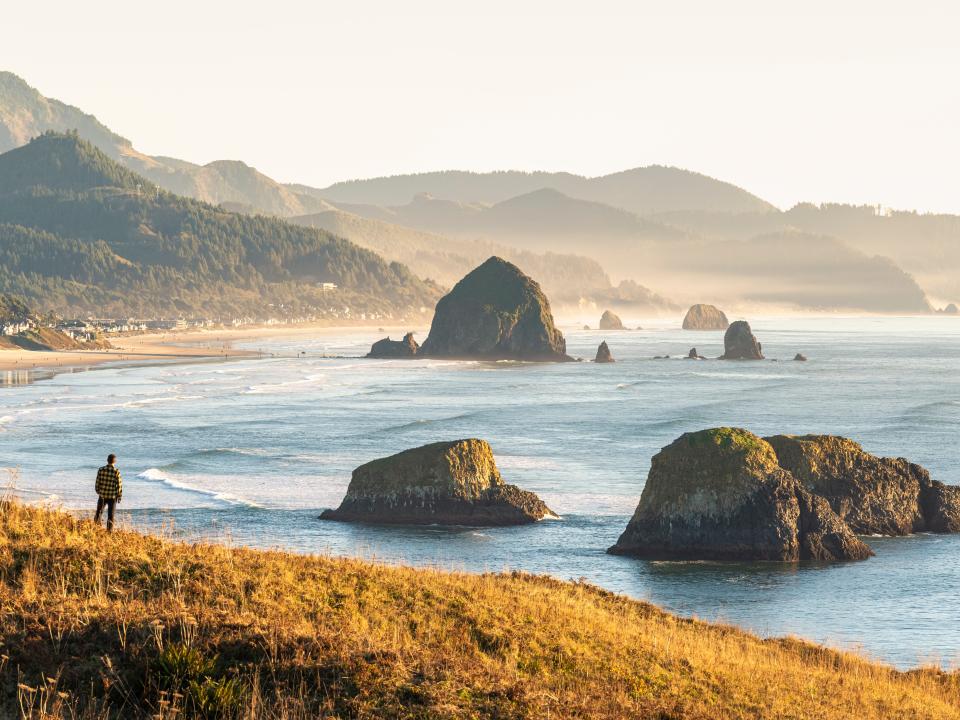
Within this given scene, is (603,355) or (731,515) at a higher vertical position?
(603,355)

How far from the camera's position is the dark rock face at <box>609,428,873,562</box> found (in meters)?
43.1

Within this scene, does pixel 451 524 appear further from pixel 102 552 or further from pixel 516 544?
pixel 102 552

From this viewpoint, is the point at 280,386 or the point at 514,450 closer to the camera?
the point at 514,450

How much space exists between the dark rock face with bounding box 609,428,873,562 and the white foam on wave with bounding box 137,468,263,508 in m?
18.6

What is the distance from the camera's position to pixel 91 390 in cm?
11869

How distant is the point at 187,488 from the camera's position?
57.5 meters

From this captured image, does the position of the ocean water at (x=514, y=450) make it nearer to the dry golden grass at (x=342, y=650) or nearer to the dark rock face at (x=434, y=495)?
the dark rock face at (x=434, y=495)

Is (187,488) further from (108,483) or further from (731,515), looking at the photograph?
(108,483)

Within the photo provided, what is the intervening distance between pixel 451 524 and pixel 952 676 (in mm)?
25138

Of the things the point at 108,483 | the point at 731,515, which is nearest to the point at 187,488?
the point at 731,515

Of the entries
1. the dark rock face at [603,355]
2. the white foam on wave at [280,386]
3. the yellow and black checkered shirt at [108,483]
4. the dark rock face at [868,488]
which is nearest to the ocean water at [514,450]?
the white foam on wave at [280,386]

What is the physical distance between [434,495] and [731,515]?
1247 cm

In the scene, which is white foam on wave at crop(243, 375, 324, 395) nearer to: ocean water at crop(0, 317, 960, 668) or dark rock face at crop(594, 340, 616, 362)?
ocean water at crop(0, 317, 960, 668)

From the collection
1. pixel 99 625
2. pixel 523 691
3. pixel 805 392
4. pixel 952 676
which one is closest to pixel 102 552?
pixel 99 625
